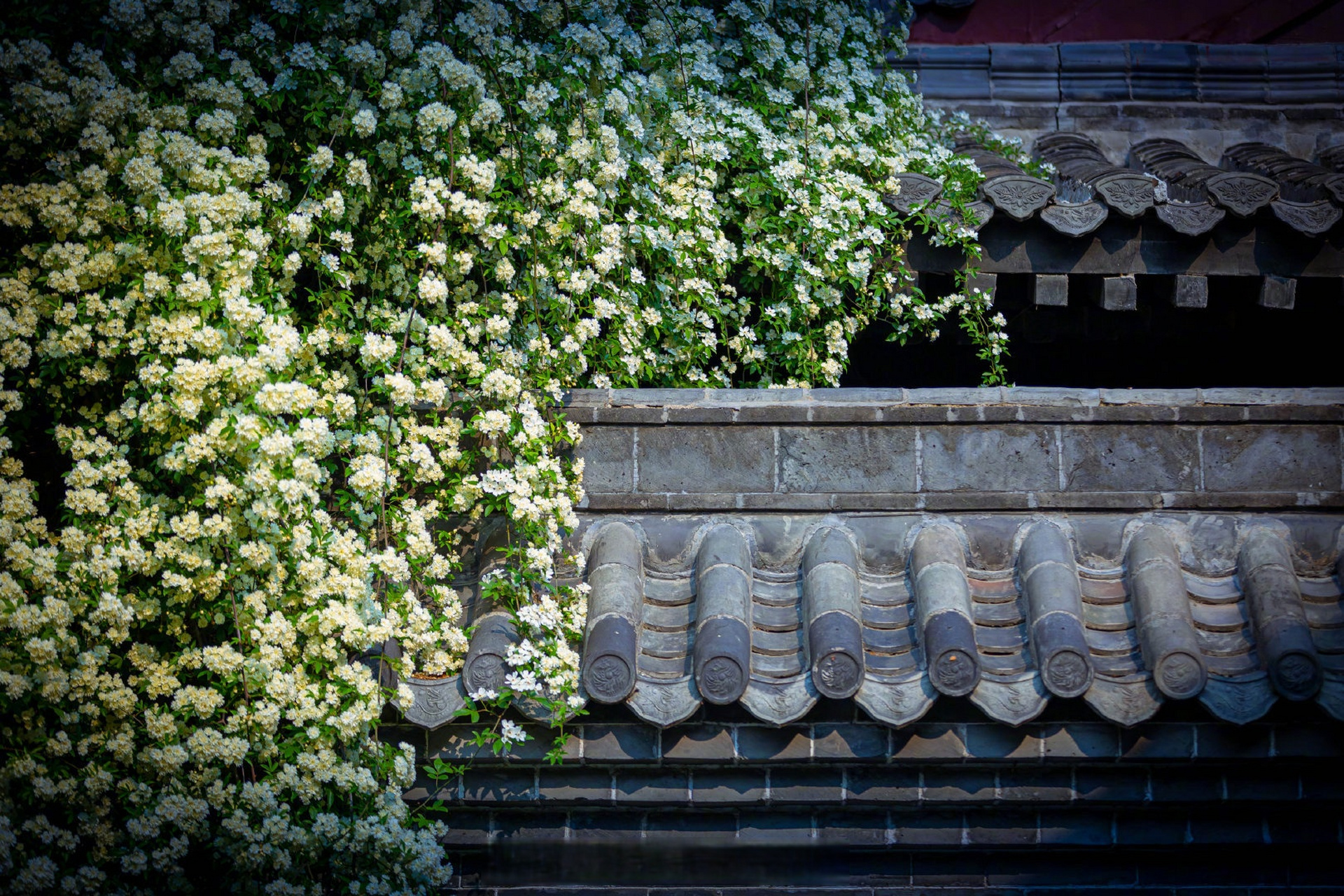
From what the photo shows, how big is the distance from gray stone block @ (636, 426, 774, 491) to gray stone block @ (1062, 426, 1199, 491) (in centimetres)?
108

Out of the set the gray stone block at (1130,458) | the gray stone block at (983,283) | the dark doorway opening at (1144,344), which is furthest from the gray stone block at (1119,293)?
the gray stone block at (1130,458)

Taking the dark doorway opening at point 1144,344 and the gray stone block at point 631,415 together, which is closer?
the gray stone block at point 631,415

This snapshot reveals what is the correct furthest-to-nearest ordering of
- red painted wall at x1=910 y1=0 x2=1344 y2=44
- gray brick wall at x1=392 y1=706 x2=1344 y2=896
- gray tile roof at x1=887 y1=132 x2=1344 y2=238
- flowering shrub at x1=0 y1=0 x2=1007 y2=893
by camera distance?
red painted wall at x1=910 y1=0 x2=1344 y2=44 < gray tile roof at x1=887 y1=132 x2=1344 y2=238 < gray brick wall at x1=392 y1=706 x2=1344 y2=896 < flowering shrub at x1=0 y1=0 x2=1007 y2=893

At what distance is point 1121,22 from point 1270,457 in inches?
155

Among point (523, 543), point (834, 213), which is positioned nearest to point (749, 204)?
point (834, 213)

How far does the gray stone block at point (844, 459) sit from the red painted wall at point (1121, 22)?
3740 mm

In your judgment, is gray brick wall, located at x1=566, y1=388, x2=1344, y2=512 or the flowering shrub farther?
gray brick wall, located at x1=566, y1=388, x2=1344, y2=512

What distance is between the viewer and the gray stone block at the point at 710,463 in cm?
443

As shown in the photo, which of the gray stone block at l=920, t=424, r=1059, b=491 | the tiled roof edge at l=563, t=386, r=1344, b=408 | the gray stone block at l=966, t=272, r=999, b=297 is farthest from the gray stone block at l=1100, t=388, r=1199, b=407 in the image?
the gray stone block at l=966, t=272, r=999, b=297

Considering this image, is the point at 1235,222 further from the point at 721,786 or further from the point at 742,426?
the point at 721,786

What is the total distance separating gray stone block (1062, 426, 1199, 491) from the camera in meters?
4.37

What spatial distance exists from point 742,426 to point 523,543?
0.90 meters

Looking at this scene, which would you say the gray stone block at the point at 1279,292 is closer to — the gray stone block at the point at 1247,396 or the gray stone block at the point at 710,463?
the gray stone block at the point at 1247,396

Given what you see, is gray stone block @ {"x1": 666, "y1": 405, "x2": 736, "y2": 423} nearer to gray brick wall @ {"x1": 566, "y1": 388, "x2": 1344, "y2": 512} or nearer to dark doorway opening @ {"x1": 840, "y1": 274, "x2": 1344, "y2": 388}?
gray brick wall @ {"x1": 566, "y1": 388, "x2": 1344, "y2": 512}
